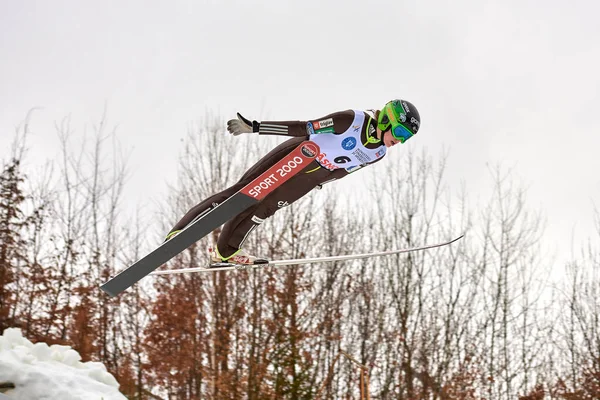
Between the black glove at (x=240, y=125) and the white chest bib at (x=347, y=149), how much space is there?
0.53 meters

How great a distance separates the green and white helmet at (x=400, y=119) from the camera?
167 inches

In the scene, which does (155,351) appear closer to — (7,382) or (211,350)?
(211,350)

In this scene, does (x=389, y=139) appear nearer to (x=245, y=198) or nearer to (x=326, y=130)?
(x=326, y=130)

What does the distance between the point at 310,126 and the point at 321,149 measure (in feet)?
1.06

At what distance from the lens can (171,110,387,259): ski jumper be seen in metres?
4.24

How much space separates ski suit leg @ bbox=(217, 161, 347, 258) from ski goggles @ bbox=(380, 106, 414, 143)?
1.92 ft

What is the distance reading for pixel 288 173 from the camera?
179 inches

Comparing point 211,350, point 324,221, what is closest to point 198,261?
point 211,350

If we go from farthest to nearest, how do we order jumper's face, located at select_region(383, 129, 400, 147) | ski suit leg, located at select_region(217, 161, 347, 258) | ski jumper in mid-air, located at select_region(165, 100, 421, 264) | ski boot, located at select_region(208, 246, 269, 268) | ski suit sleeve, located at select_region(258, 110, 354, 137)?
ski boot, located at select_region(208, 246, 269, 268) → ski suit leg, located at select_region(217, 161, 347, 258) → jumper's face, located at select_region(383, 129, 400, 147) → ski jumper in mid-air, located at select_region(165, 100, 421, 264) → ski suit sleeve, located at select_region(258, 110, 354, 137)

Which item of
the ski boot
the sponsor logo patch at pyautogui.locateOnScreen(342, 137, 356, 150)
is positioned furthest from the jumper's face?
the ski boot

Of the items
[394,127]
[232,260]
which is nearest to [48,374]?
[232,260]

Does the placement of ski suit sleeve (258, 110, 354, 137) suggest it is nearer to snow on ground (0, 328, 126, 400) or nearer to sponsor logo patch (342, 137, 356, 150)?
sponsor logo patch (342, 137, 356, 150)

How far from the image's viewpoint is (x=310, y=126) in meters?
4.21

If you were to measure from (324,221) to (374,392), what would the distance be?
4.63 metres
